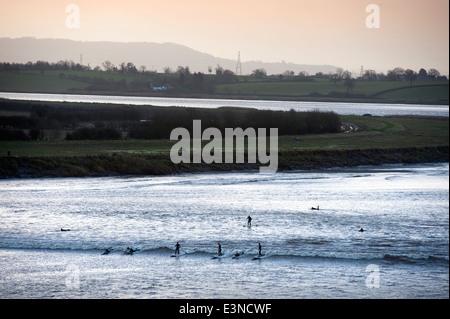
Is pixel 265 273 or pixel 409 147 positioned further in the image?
pixel 409 147

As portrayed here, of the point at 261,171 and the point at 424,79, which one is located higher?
the point at 424,79

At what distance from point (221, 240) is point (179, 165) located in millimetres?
31164

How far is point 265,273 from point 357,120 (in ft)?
303

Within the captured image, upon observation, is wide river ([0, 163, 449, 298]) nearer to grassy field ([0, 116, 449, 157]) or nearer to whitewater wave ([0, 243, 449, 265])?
whitewater wave ([0, 243, 449, 265])

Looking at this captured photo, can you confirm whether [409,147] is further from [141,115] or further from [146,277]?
[146,277]

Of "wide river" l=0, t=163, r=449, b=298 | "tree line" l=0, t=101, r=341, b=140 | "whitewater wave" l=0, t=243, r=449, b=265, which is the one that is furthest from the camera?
"tree line" l=0, t=101, r=341, b=140

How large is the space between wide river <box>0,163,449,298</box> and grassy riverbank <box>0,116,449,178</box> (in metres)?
4.63

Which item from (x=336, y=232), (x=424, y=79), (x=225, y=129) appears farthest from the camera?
(x=424, y=79)

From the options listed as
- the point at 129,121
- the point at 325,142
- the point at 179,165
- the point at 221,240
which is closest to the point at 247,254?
the point at 221,240

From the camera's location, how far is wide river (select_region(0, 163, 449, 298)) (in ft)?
82.3

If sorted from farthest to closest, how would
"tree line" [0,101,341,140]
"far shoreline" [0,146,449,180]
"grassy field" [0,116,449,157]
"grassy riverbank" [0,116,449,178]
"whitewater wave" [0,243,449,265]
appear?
"tree line" [0,101,341,140] → "grassy field" [0,116,449,157] → "grassy riverbank" [0,116,449,178] → "far shoreline" [0,146,449,180] → "whitewater wave" [0,243,449,265]

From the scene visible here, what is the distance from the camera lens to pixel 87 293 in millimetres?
24203

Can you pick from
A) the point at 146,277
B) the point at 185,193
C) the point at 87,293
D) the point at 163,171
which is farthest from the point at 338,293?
the point at 163,171

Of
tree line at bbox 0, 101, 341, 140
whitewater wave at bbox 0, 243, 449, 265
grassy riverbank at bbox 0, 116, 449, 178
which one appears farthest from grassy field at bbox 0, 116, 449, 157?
whitewater wave at bbox 0, 243, 449, 265
